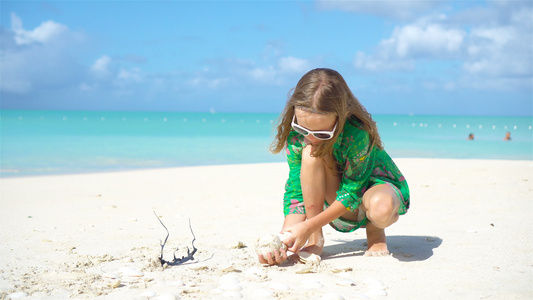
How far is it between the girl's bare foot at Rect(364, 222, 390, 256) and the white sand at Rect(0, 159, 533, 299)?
0.09m

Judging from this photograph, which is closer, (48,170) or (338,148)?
(338,148)

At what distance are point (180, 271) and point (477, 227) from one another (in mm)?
2443

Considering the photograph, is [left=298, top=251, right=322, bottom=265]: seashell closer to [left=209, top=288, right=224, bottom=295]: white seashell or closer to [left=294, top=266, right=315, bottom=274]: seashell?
[left=294, top=266, right=315, bottom=274]: seashell

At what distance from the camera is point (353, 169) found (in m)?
2.89

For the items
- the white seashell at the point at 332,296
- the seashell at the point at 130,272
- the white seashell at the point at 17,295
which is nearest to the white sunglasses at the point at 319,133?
the white seashell at the point at 332,296

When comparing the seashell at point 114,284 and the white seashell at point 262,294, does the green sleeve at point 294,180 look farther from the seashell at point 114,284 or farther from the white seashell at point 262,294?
the seashell at point 114,284

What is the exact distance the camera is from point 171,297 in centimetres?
226

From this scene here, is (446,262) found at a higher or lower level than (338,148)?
lower

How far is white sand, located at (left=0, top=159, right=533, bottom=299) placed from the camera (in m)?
2.46

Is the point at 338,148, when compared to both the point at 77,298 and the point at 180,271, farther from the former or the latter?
the point at 77,298

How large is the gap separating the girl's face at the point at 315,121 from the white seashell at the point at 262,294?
35.3 inches

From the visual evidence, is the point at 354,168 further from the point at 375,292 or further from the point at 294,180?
the point at 375,292

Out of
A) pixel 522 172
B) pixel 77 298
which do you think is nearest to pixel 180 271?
pixel 77 298

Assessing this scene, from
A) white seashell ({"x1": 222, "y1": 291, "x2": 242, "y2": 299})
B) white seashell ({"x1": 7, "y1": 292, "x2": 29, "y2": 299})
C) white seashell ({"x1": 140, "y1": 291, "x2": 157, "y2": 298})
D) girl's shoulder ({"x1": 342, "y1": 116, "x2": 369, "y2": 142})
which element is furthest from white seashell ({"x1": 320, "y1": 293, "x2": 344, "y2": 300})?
white seashell ({"x1": 7, "y1": 292, "x2": 29, "y2": 299})
